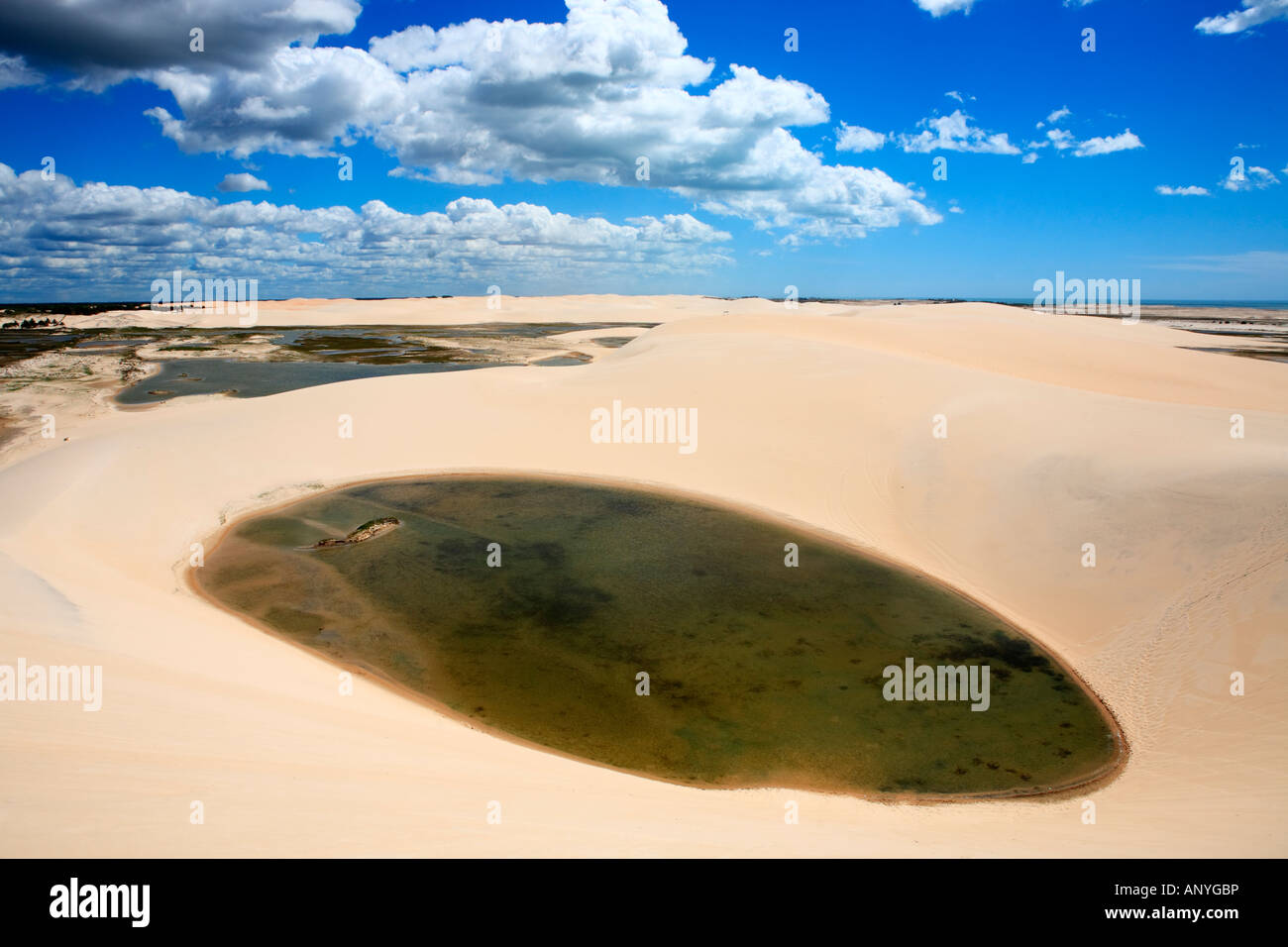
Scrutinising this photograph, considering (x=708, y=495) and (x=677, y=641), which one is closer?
(x=677, y=641)

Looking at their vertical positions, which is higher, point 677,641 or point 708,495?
point 708,495

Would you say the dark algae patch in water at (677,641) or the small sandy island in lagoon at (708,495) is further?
the dark algae patch in water at (677,641)

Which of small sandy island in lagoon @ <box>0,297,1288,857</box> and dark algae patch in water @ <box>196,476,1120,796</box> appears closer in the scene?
small sandy island in lagoon @ <box>0,297,1288,857</box>
